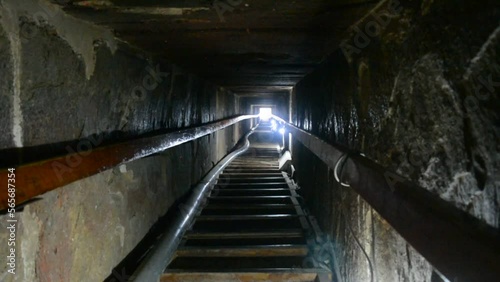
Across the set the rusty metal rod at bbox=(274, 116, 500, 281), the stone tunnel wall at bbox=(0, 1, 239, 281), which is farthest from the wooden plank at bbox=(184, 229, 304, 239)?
the rusty metal rod at bbox=(274, 116, 500, 281)

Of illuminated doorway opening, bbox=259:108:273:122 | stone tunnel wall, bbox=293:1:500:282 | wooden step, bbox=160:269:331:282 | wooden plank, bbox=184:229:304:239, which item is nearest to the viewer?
stone tunnel wall, bbox=293:1:500:282

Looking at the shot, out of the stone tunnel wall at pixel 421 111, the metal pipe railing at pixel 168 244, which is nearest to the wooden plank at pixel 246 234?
the metal pipe railing at pixel 168 244

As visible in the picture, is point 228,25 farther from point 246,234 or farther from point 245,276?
point 246,234

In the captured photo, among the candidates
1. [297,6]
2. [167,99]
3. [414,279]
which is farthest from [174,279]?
[297,6]

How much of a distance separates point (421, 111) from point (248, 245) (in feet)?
7.69

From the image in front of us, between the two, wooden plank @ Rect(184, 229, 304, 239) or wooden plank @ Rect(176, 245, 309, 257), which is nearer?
wooden plank @ Rect(176, 245, 309, 257)

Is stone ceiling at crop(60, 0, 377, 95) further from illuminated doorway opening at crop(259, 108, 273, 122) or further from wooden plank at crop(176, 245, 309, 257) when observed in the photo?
illuminated doorway opening at crop(259, 108, 273, 122)

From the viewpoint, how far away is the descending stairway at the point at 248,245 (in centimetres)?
261

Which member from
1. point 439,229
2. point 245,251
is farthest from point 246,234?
point 439,229

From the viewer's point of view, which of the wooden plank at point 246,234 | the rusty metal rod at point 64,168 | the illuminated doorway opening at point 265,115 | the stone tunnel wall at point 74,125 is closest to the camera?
the rusty metal rod at point 64,168

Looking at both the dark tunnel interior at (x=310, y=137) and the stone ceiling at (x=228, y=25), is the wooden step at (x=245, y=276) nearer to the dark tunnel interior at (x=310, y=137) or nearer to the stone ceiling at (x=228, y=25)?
the dark tunnel interior at (x=310, y=137)

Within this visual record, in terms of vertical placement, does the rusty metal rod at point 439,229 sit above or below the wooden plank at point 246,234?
above

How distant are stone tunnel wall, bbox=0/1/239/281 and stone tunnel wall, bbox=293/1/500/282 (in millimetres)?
1246

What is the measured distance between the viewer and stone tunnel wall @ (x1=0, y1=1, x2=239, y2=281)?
126 centimetres
